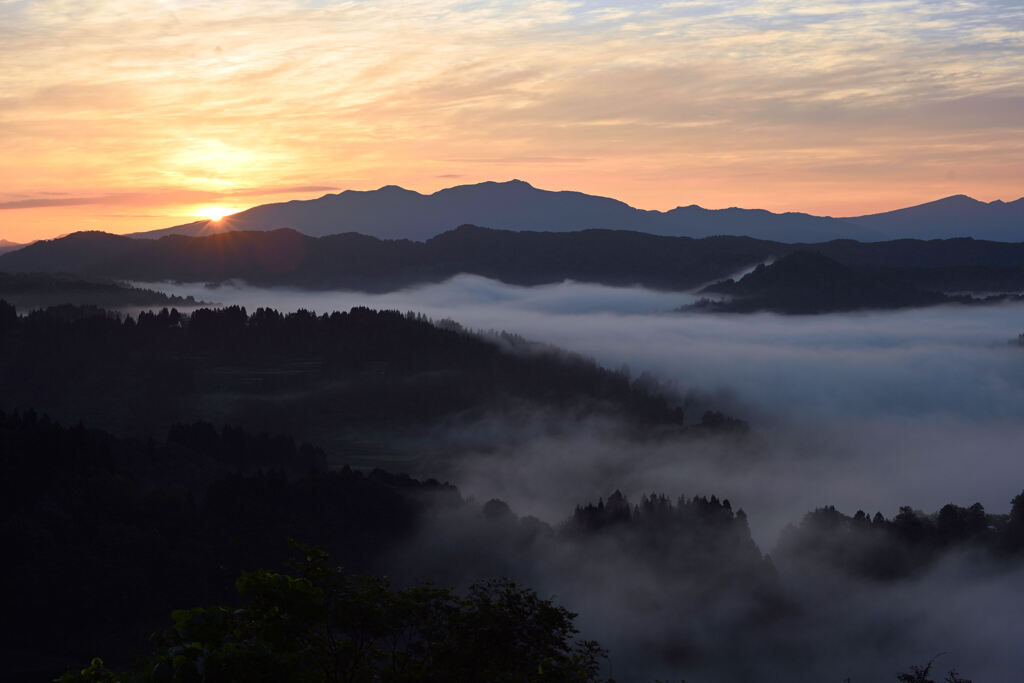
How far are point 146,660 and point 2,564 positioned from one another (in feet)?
595

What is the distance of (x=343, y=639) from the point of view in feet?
142

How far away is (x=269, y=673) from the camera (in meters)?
33.4

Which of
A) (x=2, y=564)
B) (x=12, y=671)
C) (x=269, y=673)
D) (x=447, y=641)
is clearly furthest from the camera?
(x=2, y=564)

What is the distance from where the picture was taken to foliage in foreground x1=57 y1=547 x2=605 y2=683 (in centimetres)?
3288

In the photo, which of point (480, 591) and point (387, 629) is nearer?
point (387, 629)

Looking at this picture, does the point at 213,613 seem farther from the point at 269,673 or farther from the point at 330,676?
the point at 330,676

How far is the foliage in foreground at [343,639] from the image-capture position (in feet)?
108

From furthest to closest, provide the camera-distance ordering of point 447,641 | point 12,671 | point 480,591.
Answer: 1. point 12,671
2. point 480,591
3. point 447,641

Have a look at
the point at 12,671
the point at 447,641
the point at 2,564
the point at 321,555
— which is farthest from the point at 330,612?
the point at 2,564

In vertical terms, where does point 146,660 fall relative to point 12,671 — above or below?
above

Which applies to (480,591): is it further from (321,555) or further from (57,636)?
(57,636)

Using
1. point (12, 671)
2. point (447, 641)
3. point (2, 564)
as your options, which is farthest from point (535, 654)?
point (2, 564)

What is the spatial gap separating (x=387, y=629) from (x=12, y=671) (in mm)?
148458

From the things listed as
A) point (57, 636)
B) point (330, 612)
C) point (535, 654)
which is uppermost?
point (330, 612)
